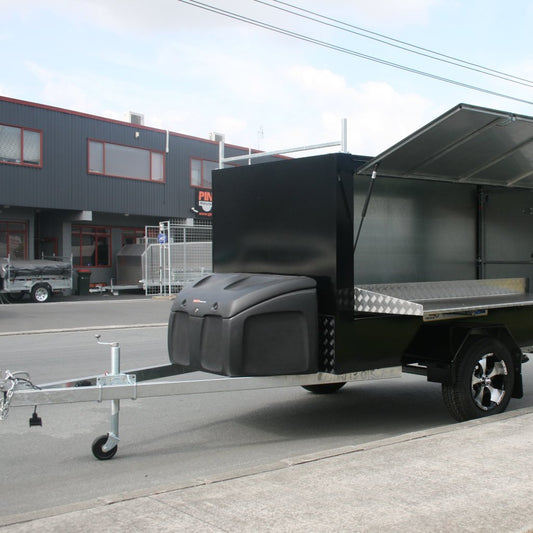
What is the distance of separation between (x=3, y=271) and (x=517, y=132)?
71.3 ft

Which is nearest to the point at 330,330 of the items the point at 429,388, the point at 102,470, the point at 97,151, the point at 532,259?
the point at 102,470

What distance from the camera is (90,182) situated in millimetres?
30406

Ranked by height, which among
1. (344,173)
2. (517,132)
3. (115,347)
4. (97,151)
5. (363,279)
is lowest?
(115,347)

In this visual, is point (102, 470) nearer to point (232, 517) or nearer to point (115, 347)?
point (115, 347)

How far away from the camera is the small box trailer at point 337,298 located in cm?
545

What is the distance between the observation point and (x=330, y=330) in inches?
227

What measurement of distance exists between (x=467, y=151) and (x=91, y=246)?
91.1 feet

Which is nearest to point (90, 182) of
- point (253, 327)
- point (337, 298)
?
point (337, 298)

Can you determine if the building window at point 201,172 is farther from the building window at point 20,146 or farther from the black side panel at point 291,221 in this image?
the black side panel at point 291,221

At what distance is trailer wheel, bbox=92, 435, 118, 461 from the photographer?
17.4 feet

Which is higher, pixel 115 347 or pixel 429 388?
pixel 115 347

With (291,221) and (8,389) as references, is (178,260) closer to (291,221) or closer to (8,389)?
(291,221)

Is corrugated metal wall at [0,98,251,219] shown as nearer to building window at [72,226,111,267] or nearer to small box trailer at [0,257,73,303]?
building window at [72,226,111,267]

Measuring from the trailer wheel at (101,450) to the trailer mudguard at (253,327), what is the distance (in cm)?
97
